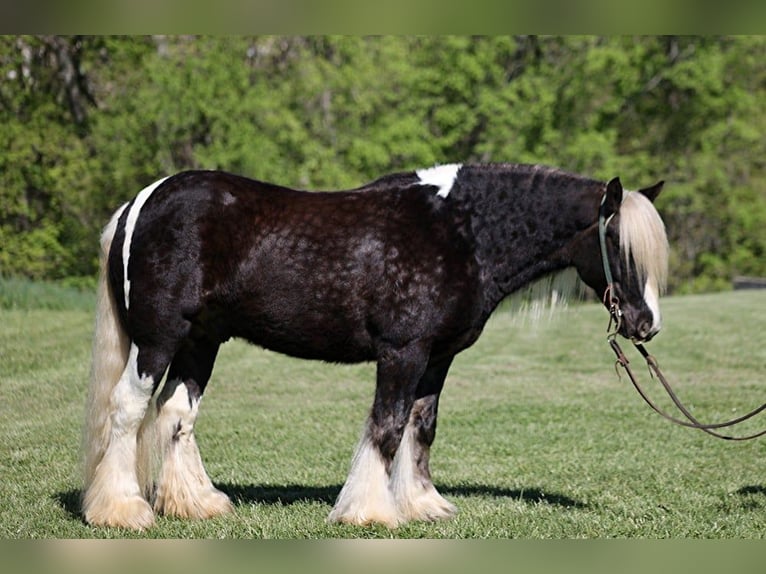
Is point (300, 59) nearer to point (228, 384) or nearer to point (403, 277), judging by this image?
point (228, 384)

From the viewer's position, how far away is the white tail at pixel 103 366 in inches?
212

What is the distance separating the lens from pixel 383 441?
5195mm

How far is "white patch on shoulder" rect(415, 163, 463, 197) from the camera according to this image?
539cm

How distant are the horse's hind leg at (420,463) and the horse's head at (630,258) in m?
0.99

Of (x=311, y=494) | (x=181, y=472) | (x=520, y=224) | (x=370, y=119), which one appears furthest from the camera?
(x=370, y=119)

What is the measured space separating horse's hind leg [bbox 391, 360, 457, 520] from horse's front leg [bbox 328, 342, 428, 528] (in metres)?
0.24

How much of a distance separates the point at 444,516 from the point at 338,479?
1496mm

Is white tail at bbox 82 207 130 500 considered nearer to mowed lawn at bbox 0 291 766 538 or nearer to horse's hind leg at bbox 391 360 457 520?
A: mowed lawn at bbox 0 291 766 538

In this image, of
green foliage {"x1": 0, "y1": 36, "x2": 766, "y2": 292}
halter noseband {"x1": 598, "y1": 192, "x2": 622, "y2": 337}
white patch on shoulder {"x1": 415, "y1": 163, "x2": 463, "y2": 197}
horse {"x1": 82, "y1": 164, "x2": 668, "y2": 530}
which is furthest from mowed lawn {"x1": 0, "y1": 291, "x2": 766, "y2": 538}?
green foliage {"x1": 0, "y1": 36, "x2": 766, "y2": 292}

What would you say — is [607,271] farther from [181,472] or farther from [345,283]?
[181,472]

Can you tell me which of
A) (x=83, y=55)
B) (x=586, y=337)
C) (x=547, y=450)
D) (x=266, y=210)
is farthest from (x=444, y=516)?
(x=83, y=55)

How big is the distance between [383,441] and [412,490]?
1.55ft

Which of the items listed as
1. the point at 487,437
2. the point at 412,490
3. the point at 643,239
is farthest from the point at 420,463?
the point at 487,437
